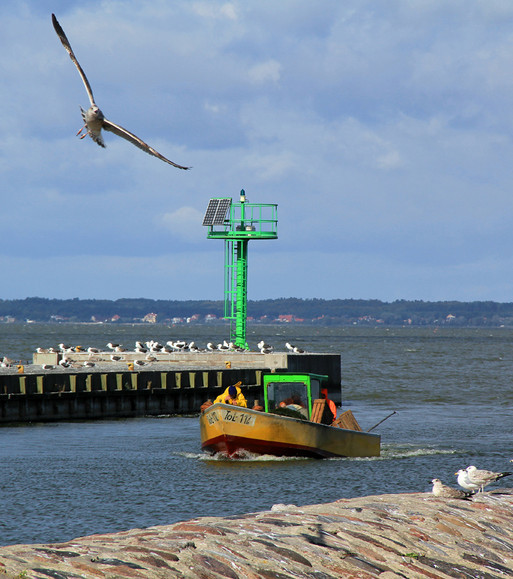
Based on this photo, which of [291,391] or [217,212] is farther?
[217,212]

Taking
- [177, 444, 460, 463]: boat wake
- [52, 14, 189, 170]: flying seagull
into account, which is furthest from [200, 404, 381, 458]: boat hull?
[52, 14, 189, 170]: flying seagull

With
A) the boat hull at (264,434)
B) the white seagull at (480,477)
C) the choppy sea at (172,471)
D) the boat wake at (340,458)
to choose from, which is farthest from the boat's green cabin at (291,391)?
the white seagull at (480,477)

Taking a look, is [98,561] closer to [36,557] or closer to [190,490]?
[36,557]

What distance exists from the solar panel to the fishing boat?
975 inches

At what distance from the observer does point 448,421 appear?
123 feet

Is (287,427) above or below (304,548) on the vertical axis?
below

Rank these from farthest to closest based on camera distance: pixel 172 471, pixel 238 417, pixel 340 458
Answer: pixel 340 458
pixel 238 417
pixel 172 471

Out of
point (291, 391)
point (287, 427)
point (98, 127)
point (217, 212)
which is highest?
point (217, 212)

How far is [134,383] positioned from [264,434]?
1458cm

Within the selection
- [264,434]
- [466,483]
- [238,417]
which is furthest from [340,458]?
[466,483]

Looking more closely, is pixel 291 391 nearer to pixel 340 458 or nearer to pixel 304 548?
pixel 340 458

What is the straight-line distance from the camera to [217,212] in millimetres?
49438

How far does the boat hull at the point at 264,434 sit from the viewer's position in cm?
2370

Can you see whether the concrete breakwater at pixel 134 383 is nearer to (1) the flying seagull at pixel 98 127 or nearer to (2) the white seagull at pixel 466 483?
(2) the white seagull at pixel 466 483
